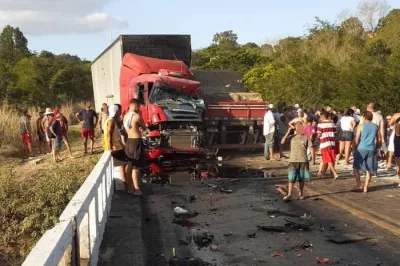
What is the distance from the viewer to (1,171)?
42.6ft

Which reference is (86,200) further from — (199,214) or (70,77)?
(70,77)

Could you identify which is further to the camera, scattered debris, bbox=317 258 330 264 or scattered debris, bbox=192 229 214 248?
scattered debris, bbox=192 229 214 248

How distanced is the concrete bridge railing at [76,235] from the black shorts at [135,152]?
2.23 metres

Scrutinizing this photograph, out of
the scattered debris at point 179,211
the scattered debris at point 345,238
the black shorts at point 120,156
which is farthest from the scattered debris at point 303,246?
the black shorts at point 120,156

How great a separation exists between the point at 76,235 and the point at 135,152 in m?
5.34

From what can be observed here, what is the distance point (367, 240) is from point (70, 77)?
55.5 metres

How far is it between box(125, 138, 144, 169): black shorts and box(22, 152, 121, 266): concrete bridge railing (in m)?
2.23

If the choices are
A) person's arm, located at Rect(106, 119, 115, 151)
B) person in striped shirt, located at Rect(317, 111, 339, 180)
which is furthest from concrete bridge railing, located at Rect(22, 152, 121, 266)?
person in striped shirt, located at Rect(317, 111, 339, 180)

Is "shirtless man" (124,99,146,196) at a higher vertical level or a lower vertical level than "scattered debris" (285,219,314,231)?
higher

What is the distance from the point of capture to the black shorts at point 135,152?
9.57m

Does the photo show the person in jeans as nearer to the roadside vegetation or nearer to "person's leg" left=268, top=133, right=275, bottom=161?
"person's leg" left=268, top=133, right=275, bottom=161

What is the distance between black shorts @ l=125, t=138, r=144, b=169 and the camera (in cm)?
957

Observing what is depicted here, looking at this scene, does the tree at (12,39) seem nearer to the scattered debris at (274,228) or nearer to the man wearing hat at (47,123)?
the man wearing hat at (47,123)

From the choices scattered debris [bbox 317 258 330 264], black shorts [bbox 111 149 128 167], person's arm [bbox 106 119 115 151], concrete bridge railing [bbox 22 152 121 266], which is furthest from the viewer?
black shorts [bbox 111 149 128 167]
